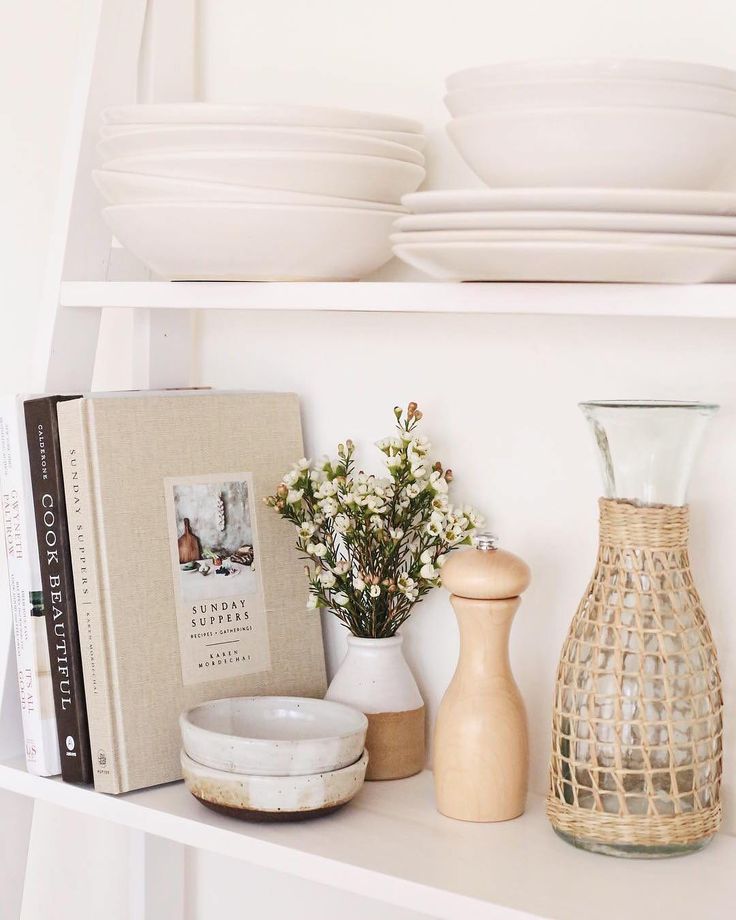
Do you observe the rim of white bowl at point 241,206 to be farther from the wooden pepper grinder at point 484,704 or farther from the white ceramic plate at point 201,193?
the wooden pepper grinder at point 484,704

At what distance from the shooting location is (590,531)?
40.4 inches

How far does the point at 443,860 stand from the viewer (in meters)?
0.88

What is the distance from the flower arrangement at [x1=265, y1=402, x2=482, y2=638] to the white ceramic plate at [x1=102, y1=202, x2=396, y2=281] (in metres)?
0.15

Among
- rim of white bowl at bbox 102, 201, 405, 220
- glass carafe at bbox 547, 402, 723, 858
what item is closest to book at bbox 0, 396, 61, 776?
rim of white bowl at bbox 102, 201, 405, 220

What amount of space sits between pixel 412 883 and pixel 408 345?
497 mm

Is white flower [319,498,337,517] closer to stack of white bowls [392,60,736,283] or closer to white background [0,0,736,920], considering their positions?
white background [0,0,736,920]

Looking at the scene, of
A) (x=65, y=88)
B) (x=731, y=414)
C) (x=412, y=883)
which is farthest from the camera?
(x=65, y=88)

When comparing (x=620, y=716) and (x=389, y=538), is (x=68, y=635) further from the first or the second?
(x=620, y=716)

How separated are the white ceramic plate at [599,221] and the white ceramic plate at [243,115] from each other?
21cm

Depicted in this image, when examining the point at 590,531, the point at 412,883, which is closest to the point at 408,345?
the point at 590,531

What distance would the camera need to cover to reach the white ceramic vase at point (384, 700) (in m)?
1.06

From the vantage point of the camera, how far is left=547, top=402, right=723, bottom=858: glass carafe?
34.4 inches

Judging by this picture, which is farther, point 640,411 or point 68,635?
point 68,635

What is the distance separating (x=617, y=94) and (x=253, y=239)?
32 cm
